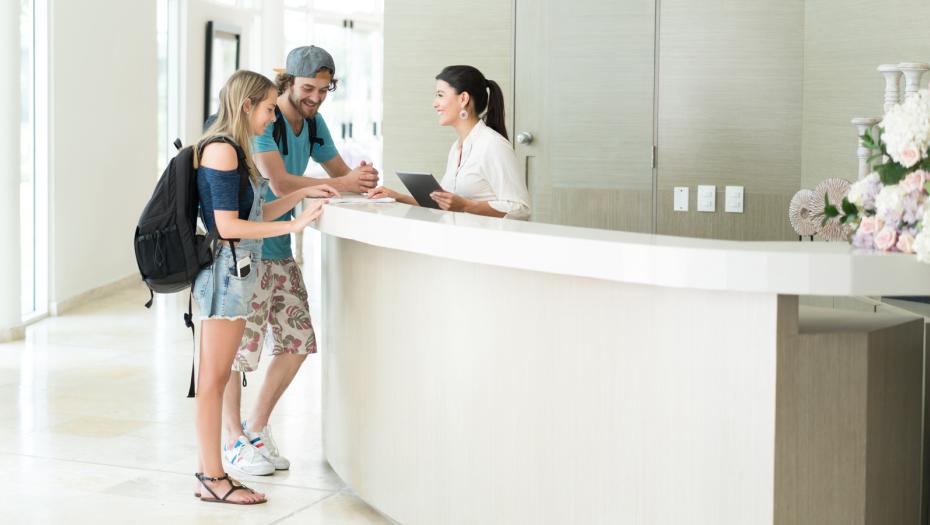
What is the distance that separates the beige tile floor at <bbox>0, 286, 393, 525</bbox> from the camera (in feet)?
14.0

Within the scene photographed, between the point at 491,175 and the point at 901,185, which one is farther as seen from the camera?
the point at 491,175

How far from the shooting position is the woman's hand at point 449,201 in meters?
4.02

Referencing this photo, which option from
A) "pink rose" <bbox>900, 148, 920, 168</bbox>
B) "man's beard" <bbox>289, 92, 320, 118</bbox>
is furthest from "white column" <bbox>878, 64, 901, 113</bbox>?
"man's beard" <bbox>289, 92, 320, 118</bbox>

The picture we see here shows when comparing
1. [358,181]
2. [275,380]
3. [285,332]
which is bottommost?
[275,380]

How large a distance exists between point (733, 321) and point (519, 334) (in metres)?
0.71

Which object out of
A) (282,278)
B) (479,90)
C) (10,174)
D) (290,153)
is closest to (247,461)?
(282,278)

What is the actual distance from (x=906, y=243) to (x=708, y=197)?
312 cm

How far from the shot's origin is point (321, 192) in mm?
4289

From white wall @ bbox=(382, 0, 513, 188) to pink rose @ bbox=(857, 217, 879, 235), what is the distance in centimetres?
348

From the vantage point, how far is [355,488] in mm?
4246

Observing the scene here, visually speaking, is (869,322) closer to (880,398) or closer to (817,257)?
(880,398)

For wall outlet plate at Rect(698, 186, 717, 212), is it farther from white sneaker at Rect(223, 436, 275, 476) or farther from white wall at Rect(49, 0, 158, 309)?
white wall at Rect(49, 0, 158, 309)

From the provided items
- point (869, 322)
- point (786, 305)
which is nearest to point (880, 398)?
point (869, 322)

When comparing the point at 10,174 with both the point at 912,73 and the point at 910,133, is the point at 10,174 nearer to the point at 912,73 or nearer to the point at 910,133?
the point at 912,73
